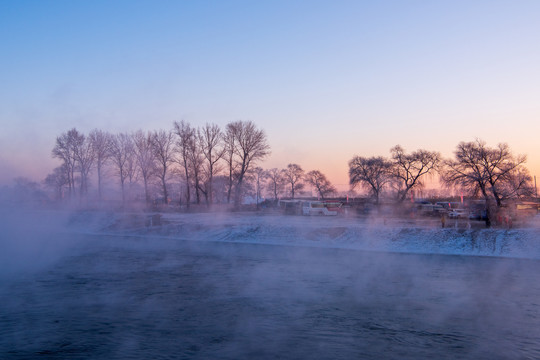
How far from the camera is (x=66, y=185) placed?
13.8m

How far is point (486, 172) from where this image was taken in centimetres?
2545

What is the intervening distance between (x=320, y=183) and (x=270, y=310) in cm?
6021

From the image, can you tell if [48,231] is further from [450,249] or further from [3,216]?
[450,249]

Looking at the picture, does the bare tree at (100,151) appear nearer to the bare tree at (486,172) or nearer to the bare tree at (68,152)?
the bare tree at (68,152)

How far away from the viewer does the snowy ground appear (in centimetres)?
1473

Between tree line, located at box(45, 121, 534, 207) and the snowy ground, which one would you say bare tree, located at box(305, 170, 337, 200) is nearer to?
tree line, located at box(45, 121, 534, 207)

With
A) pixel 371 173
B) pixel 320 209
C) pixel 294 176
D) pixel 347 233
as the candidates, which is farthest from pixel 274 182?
pixel 347 233

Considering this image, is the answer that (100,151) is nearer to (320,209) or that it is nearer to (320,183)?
(320,209)

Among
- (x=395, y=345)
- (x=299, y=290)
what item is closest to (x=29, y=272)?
(x=299, y=290)

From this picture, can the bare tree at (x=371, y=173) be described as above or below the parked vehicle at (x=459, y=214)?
above

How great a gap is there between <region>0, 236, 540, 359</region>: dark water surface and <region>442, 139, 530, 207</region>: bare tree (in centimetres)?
1230

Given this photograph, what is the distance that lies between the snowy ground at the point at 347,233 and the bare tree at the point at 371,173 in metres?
27.3

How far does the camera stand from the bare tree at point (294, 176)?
68.6m

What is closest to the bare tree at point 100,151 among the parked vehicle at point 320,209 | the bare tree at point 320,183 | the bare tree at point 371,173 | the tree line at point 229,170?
the tree line at point 229,170
